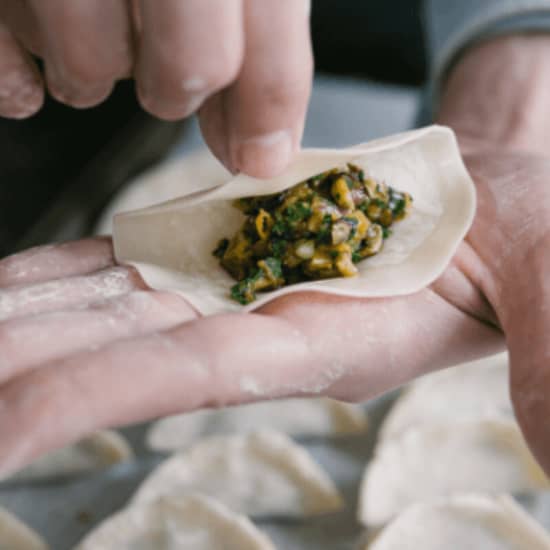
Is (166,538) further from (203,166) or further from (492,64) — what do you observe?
(492,64)

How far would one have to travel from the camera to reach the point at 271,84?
2.96 feet

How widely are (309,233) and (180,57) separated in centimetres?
52

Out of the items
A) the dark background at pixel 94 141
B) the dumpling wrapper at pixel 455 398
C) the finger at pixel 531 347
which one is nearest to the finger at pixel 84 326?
the finger at pixel 531 347

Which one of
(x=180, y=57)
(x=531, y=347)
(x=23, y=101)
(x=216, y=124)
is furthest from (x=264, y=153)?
(x=531, y=347)

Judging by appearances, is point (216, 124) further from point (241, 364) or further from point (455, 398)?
point (455, 398)

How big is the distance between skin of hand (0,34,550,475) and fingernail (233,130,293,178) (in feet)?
0.71

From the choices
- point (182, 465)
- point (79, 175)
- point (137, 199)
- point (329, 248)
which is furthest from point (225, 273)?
point (79, 175)

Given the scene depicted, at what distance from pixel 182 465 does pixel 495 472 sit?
72cm

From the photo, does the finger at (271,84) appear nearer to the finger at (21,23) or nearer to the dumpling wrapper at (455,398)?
the finger at (21,23)

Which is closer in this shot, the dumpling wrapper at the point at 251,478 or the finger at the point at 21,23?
the finger at the point at 21,23

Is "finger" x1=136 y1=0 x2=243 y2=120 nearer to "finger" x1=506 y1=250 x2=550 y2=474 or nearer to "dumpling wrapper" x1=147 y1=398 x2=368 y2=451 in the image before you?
"finger" x1=506 y1=250 x2=550 y2=474

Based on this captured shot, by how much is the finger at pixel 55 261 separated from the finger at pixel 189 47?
0.50 meters

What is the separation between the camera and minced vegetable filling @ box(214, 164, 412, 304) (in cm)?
126

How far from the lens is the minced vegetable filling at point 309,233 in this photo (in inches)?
49.7
